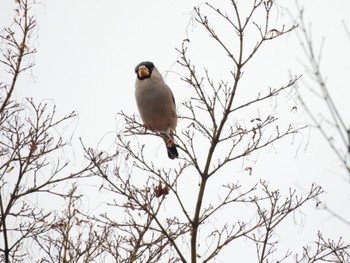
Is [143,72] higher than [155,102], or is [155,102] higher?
[143,72]

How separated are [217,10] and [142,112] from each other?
10.2ft

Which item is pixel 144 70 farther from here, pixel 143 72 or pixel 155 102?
pixel 155 102

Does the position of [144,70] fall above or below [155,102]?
above

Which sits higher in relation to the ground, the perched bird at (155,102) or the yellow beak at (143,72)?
the yellow beak at (143,72)

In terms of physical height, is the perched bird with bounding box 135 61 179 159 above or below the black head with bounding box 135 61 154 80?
below

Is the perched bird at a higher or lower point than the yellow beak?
lower

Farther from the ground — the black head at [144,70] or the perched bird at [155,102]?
the black head at [144,70]

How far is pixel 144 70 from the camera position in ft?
24.7

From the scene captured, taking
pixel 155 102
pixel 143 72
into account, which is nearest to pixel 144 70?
pixel 143 72

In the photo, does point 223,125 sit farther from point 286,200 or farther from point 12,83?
point 12,83

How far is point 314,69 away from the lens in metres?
2.45

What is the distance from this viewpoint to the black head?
24.7 feet

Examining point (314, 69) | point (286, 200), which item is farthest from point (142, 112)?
point (314, 69)

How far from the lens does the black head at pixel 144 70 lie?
753 cm
